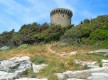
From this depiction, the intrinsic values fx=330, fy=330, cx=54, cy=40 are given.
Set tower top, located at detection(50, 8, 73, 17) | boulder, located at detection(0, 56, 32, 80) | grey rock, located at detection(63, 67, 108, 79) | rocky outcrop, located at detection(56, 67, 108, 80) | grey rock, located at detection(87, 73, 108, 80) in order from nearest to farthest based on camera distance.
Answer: grey rock, located at detection(87, 73, 108, 80)
rocky outcrop, located at detection(56, 67, 108, 80)
grey rock, located at detection(63, 67, 108, 79)
boulder, located at detection(0, 56, 32, 80)
tower top, located at detection(50, 8, 73, 17)

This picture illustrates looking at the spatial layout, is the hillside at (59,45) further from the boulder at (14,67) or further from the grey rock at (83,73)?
the boulder at (14,67)

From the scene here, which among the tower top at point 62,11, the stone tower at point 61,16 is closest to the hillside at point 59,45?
the stone tower at point 61,16

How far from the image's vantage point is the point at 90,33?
4009cm

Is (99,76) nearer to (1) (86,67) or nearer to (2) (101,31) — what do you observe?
(1) (86,67)

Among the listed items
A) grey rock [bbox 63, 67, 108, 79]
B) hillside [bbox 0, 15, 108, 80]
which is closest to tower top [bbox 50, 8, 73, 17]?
hillside [bbox 0, 15, 108, 80]

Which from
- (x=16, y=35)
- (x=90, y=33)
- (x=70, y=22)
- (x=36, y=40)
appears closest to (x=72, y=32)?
(x=90, y=33)

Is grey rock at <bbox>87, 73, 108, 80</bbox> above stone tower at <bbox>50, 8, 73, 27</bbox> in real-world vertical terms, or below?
below

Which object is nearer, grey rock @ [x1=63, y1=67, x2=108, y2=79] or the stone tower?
grey rock @ [x1=63, y1=67, x2=108, y2=79]

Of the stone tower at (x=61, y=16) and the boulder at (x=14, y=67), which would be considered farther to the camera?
the stone tower at (x=61, y=16)

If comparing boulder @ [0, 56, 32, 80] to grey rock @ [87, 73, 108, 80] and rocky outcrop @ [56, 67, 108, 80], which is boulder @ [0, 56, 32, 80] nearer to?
rocky outcrop @ [56, 67, 108, 80]

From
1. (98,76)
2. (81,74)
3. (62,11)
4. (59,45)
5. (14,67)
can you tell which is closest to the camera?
(98,76)

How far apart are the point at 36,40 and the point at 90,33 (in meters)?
10.3

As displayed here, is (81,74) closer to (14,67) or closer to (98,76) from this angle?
(98,76)

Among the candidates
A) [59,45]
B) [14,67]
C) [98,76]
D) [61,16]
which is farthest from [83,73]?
[61,16]
